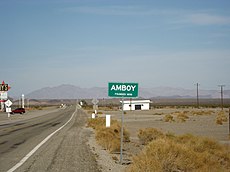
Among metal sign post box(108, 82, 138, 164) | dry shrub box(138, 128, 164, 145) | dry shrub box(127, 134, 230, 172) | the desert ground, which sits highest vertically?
metal sign post box(108, 82, 138, 164)

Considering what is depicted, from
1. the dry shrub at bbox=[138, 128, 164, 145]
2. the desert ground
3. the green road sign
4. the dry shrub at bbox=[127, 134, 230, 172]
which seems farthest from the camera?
the dry shrub at bbox=[138, 128, 164, 145]

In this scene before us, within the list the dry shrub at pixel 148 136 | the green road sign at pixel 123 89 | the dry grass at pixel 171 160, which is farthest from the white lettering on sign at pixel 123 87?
the dry shrub at pixel 148 136

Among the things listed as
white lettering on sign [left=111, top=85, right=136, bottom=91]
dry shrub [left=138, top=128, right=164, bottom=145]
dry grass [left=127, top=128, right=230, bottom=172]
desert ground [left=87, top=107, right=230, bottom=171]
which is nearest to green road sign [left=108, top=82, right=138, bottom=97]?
white lettering on sign [left=111, top=85, right=136, bottom=91]

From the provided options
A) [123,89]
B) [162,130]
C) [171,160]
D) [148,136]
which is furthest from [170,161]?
[162,130]

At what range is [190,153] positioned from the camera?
11602 mm

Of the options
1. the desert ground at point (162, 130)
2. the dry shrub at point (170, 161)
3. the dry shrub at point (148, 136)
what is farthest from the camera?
the dry shrub at point (148, 136)

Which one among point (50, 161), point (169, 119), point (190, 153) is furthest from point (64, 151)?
point (169, 119)

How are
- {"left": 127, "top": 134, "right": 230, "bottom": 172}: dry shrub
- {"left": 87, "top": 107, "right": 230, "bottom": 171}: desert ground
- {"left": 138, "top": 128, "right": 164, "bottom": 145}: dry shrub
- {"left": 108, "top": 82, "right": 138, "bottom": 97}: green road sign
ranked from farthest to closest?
{"left": 138, "top": 128, "right": 164, "bottom": 145}: dry shrub < {"left": 87, "top": 107, "right": 230, "bottom": 171}: desert ground < {"left": 108, "top": 82, "right": 138, "bottom": 97}: green road sign < {"left": 127, "top": 134, "right": 230, "bottom": 172}: dry shrub

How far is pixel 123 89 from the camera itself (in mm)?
12062

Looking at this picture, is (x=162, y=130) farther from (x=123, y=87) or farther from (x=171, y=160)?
(x=171, y=160)

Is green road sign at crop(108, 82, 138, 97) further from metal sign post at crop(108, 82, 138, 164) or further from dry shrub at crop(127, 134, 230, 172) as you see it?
dry shrub at crop(127, 134, 230, 172)

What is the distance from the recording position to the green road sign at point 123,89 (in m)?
12.0

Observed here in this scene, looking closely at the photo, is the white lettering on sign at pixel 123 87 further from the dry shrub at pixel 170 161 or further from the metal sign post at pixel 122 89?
the dry shrub at pixel 170 161

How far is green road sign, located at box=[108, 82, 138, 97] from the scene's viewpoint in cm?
1198
